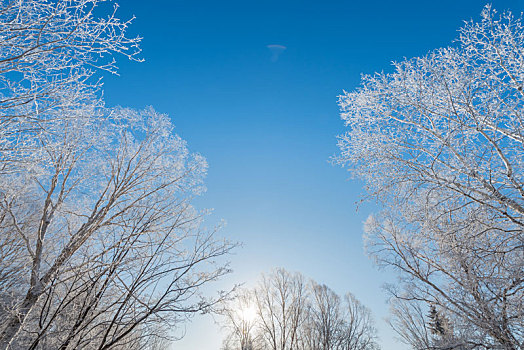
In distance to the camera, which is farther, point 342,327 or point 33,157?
point 342,327

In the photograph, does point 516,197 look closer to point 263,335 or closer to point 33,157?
point 33,157

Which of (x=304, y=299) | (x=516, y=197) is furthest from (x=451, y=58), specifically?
(x=304, y=299)

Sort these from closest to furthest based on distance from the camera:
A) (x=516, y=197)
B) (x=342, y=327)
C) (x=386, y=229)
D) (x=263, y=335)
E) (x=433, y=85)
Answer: (x=516, y=197)
(x=433, y=85)
(x=386, y=229)
(x=263, y=335)
(x=342, y=327)

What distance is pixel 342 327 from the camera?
23.5 m

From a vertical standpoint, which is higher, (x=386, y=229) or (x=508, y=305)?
(x=386, y=229)

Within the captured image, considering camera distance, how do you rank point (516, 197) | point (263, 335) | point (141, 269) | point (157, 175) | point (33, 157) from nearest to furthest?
point (33, 157) < point (141, 269) < point (516, 197) < point (157, 175) < point (263, 335)

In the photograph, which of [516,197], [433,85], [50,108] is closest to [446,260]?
[516,197]

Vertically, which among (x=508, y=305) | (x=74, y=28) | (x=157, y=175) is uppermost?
(x=157, y=175)

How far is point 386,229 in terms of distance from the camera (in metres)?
8.78

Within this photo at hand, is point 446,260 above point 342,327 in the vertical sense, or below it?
below

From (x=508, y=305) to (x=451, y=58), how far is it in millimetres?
4209

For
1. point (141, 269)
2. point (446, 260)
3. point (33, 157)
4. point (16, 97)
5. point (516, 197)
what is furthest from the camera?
point (446, 260)

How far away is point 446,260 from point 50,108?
7284 millimetres

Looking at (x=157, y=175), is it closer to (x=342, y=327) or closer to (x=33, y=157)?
(x=33, y=157)
